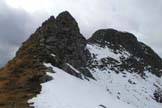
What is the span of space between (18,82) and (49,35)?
26149mm

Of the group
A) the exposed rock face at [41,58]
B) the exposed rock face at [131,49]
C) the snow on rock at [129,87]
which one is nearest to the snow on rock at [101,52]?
the exposed rock face at [131,49]

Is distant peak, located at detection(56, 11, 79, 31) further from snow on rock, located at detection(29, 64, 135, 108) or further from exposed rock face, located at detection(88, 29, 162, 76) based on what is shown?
exposed rock face, located at detection(88, 29, 162, 76)

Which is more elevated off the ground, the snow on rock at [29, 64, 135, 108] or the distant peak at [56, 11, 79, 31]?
the distant peak at [56, 11, 79, 31]

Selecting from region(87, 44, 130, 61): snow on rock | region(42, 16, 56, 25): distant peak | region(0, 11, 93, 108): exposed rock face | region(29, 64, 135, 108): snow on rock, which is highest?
region(87, 44, 130, 61): snow on rock

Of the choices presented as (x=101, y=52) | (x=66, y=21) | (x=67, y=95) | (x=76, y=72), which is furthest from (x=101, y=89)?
(x=101, y=52)

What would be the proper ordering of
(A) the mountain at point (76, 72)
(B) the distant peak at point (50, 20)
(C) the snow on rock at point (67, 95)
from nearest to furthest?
(C) the snow on rock at point (67, 95) → (A) the mountain at point (76, 72) → (B) the distant peak at point (50, 20)

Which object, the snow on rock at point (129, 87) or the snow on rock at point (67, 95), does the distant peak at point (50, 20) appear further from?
the snow on rock at point (67, 95)

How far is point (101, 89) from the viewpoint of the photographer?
71.4 meters

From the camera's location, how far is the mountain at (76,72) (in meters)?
51.0

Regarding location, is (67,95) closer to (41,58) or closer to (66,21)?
(41,58)

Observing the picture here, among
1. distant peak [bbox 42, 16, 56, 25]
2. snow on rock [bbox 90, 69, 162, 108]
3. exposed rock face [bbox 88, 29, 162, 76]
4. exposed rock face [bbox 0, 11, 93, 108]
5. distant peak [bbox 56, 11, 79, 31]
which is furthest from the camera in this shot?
exposed rock face [bbox 88, 29, 162, 76]

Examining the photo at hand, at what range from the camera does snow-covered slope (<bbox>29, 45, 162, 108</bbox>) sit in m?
48.3

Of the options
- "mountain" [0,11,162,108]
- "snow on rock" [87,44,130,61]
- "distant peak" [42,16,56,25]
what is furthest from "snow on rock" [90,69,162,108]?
"distant peak" [42,16,56,25]

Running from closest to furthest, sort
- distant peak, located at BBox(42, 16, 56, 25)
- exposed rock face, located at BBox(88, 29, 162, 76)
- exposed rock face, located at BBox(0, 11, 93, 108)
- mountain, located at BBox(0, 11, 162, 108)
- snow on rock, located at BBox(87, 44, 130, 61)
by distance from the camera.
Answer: mountain, located at BBox(0, 11, 162, 108)
exposed rock face, located at BBox(0, 11, 93, 108)
distant peak, located at BBox(42, 16, 56, 25)
snow on rock, located at BBox(87, 44, 130, 61)
exposed rock face, located at BBox(88, 29, 162, 76)
